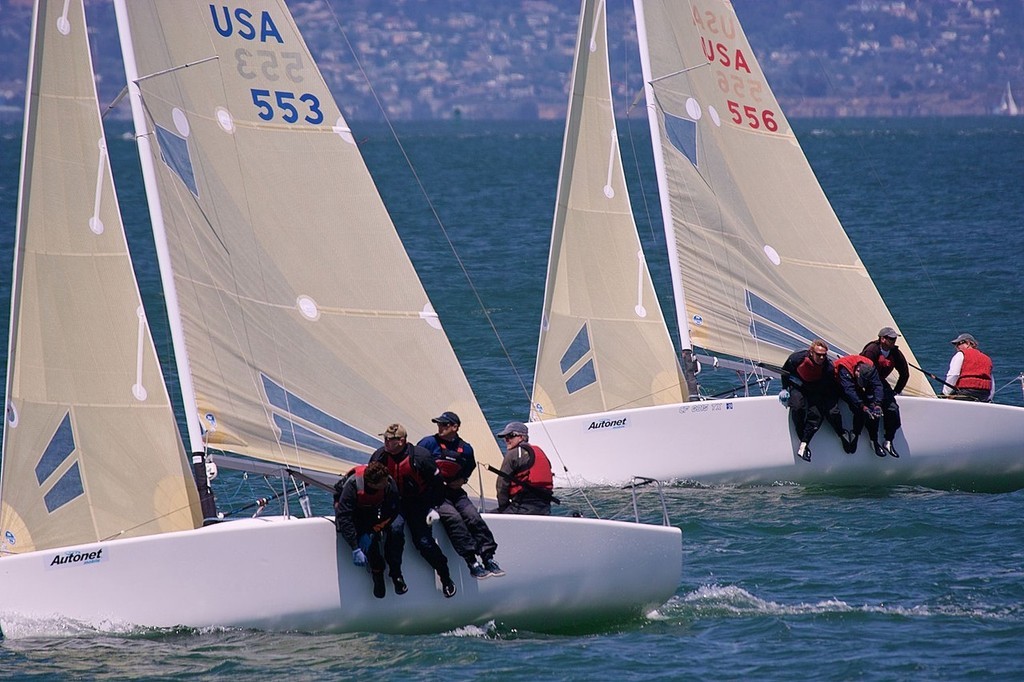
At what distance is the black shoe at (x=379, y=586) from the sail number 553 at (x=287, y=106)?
346 centimetres

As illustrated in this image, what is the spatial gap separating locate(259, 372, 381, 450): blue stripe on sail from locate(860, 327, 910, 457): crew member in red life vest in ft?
19.4

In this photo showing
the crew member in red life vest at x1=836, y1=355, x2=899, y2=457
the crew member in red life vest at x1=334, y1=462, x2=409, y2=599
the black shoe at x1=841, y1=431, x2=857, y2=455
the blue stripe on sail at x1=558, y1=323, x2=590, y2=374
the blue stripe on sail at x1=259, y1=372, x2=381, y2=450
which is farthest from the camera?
the blue stripe on sail at x1=558, y1=323, x2=590, y2=374

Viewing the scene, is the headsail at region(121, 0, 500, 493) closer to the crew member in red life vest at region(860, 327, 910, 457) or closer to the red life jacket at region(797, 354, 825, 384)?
the red life jacket at region(797, 354, 825, 384)

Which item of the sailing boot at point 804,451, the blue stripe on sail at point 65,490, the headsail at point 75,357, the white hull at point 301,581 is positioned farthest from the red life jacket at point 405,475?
the sailing boot at point 804,451

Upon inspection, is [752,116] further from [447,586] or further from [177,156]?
[447,586]

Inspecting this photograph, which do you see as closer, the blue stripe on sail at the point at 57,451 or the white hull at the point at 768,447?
the blue stripe on sail at the point at 57,451

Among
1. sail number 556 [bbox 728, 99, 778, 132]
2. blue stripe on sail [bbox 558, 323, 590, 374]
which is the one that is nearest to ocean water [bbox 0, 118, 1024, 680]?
blue stripe on sail [bbox 558, 323, 590, 374]

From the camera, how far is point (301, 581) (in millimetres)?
11508

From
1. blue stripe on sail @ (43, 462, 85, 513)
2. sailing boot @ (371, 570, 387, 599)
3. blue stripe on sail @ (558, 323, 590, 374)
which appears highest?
blue stripe on sail @ (558, 323, 590, 374)

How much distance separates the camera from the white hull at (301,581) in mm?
11414

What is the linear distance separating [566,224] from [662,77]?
2.06 metres

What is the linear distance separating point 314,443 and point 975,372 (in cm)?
776

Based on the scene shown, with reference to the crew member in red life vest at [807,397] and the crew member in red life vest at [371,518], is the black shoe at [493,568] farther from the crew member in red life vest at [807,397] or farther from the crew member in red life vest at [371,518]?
the crew member in red life vest at [807,397]

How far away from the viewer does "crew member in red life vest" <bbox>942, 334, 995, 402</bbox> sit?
1697cm
